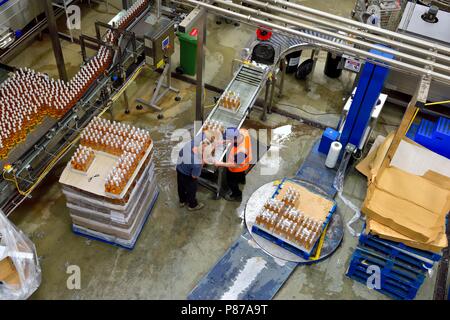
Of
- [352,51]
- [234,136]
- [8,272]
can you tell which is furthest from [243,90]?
[8,272]

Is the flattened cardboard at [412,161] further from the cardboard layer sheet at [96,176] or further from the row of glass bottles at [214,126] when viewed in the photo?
the cardboard layer sheet at [96,176]

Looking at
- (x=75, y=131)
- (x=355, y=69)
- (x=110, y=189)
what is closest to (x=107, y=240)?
(x=110, y=189)

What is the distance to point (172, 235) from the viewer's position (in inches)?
245

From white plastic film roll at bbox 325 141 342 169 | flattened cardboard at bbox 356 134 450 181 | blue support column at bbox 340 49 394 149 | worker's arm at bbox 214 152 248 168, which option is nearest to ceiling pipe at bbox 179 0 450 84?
blue support column at bbox 340 49 394 149

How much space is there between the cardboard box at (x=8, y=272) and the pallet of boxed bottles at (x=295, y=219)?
286cm

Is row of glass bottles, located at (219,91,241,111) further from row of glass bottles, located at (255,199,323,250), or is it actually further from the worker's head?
row of glass bottles, located at (255,199,323,250)

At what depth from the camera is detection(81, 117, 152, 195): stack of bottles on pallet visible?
18.2 feet

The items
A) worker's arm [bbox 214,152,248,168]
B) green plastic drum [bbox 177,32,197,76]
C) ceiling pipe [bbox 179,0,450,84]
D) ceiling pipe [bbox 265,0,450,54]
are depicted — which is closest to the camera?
ceiling pipe [bbox 179,0,450,84]

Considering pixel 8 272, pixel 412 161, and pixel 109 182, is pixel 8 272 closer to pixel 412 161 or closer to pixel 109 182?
pixel 109 182

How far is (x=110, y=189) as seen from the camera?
17.4 feet

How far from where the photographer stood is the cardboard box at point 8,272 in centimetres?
497

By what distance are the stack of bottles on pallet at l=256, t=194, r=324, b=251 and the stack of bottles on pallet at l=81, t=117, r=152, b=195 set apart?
1712 mm

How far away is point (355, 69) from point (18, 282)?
5.71 metres

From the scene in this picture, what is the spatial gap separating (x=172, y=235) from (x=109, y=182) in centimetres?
130
